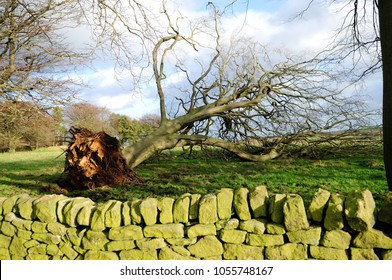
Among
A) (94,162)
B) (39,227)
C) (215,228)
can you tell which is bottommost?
(39,227)

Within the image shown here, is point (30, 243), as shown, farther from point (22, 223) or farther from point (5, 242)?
point (5, 242)

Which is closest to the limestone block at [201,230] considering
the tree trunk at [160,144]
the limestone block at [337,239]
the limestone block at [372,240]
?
the limestone block at [337,239]

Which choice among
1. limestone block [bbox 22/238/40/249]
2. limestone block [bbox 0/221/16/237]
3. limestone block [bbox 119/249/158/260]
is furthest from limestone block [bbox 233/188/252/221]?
limestone block [bbox 0/221/16/237]

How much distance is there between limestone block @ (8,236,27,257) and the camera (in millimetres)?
4586

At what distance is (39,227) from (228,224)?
102 inches

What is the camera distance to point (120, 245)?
13.3 feet

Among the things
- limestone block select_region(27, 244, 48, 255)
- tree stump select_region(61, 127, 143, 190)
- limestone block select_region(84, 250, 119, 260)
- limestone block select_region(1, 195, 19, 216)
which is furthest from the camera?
tree stump select_region(61, 127, 143, 190)

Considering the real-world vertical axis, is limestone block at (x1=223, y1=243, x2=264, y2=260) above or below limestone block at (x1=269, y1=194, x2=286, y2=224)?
below

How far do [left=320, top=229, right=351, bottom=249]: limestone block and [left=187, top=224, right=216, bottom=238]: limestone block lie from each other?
1.26 meters

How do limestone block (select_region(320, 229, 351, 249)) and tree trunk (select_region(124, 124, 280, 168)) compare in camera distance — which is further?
tree trunk (select_region(124, 124, 280, 168))

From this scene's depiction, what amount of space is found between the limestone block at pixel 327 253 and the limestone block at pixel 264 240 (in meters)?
0.36

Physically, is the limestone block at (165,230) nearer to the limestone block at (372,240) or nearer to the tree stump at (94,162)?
the limestone block at (372,240)

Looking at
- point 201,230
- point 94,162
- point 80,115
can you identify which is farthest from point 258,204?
point 80,115

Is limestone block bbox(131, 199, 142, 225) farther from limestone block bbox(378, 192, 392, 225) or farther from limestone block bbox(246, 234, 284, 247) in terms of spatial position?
limestone block bbox(378, 192, 392, 225)
